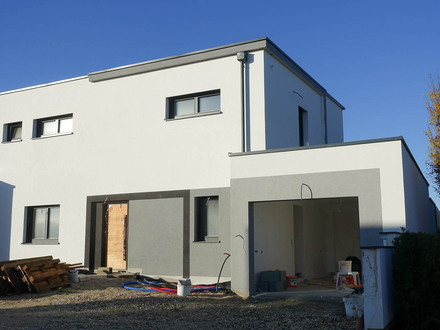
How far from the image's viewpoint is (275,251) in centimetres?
1388

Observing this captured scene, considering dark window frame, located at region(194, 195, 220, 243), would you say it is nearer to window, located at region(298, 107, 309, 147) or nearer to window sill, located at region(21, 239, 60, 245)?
window, located at region(298, 107, 309, 147)

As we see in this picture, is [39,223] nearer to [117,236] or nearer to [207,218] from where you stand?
[117,236]

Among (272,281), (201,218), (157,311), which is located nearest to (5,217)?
(201,218)

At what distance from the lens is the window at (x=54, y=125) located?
55.8ft

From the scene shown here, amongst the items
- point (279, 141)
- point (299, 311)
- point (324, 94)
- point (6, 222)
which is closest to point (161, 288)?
point (299, 311)

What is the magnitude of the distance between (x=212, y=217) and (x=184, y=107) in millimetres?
3553

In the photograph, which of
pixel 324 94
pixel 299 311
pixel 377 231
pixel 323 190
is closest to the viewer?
pixel 299 311

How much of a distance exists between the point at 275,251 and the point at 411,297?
Result: 631 cm

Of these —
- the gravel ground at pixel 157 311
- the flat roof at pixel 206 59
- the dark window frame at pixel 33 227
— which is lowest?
the gravel ground at pixel 157 311

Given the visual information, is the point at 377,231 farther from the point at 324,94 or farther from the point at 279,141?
the point at 324,94

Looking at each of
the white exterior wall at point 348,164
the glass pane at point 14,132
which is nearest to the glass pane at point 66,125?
the glass pane at point 14,132

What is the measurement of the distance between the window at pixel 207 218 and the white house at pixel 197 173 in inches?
1.3

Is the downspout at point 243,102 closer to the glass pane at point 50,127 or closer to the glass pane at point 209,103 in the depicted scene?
the glass pane at point 209,103

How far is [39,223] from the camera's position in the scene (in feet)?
55.9
